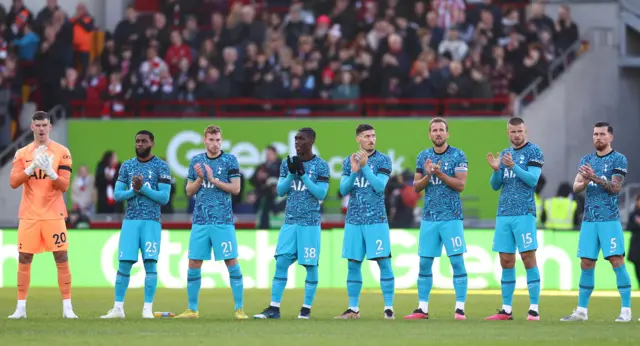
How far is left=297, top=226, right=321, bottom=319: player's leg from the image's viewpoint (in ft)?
58.5

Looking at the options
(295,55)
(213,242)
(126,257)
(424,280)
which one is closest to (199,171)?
(213,242)

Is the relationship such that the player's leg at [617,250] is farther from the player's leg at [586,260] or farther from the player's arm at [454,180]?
the player's arm at [454,180]

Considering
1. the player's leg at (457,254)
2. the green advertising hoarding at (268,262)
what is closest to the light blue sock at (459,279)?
the player's leg at (457,254)

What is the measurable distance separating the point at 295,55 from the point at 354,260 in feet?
45.1

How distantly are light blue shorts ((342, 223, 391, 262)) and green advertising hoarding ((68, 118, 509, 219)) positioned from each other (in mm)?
12161

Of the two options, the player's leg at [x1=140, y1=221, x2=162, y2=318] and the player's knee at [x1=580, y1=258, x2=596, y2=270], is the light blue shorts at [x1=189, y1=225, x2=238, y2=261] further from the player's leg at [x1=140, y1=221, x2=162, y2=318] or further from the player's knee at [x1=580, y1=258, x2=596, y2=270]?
the player's knee at [x1=580, y1=258, x2=596, y2=270]

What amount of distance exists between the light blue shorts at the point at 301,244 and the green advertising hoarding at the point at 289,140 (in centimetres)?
1234

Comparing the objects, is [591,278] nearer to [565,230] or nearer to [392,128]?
[565,230]

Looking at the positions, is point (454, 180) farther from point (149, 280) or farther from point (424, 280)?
point (149, 280)

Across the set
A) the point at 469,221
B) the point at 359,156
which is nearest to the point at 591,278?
the point at 359,156

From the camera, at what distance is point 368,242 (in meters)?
17.9

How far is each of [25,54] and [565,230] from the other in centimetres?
1325

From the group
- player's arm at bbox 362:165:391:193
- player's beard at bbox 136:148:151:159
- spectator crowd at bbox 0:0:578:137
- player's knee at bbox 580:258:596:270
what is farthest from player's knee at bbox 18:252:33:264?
spectator crowd at bbox 0:0:578:137

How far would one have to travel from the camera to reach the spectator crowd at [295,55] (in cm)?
3025
